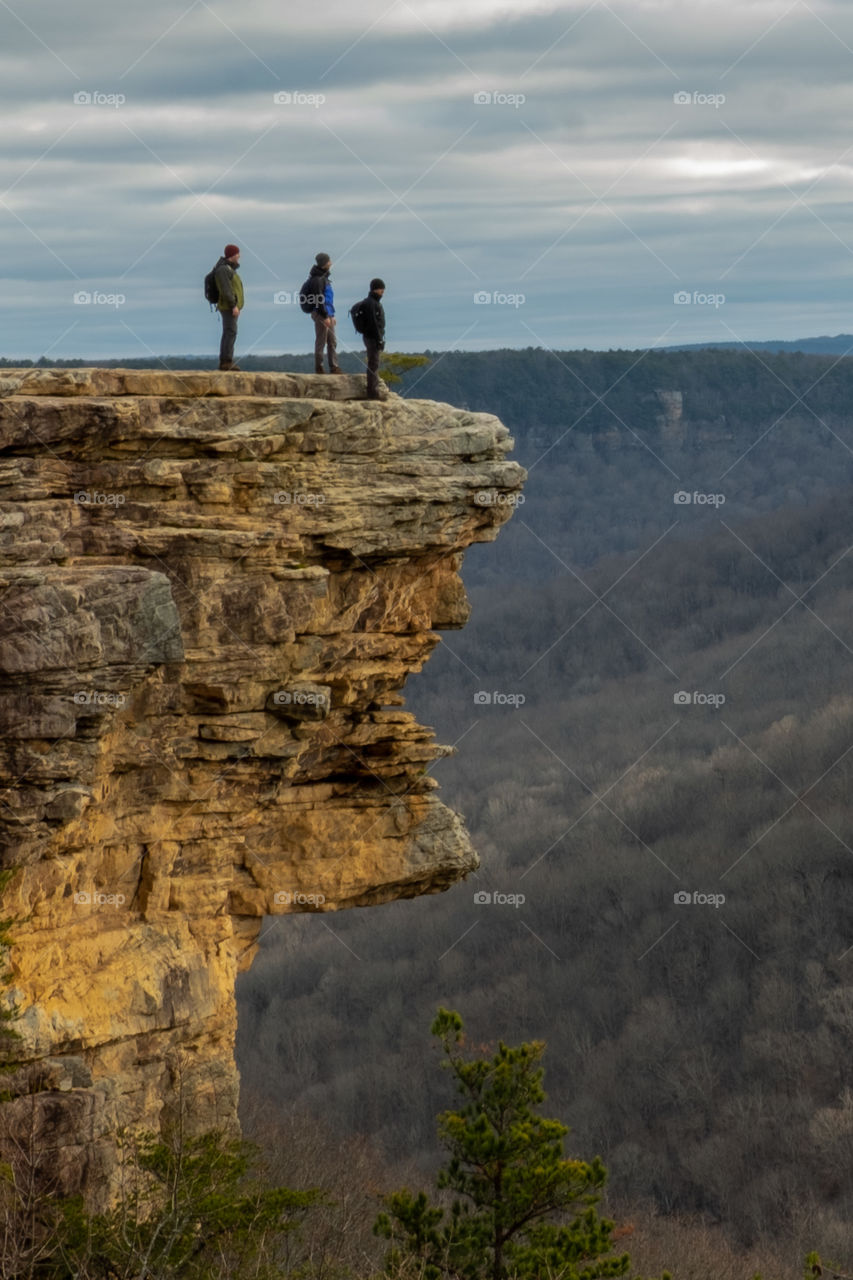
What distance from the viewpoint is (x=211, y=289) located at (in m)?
23.5

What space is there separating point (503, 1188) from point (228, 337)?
12404 millimetres

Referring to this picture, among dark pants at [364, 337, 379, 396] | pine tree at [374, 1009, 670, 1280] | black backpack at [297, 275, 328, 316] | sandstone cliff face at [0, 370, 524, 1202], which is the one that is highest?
black backpack at [297, 275, 328, 316]

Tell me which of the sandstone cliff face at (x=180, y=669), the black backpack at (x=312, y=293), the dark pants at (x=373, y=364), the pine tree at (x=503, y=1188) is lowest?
the pine tree at (x=503, y=1188)

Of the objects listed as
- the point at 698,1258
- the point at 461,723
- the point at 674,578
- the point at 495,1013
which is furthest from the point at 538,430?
the point at 698,1258

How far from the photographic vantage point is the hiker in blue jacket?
23.8 m

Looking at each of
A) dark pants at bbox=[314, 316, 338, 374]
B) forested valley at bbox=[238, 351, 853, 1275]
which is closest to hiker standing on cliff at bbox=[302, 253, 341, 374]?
dark pants at bbox=[314, 316, 338, 374]

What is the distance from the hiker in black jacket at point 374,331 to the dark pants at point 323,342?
731 millimetres

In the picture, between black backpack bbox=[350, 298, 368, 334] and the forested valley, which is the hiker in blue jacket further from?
the forested valley

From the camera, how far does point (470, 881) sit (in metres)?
89.6

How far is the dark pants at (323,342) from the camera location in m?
24.0

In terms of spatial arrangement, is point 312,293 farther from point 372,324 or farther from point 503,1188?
point 503,1188

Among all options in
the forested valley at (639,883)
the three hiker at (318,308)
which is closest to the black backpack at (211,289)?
the three hiker at (318,308)

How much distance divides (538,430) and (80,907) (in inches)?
4950

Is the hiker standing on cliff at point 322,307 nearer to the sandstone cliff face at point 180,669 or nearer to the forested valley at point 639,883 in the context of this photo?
the sandstone cliff face at point 180,669
